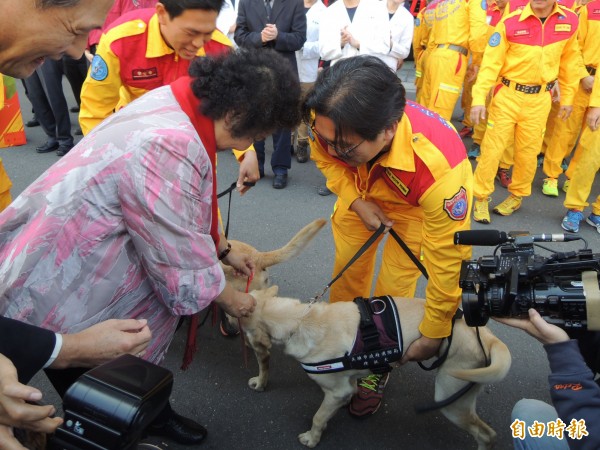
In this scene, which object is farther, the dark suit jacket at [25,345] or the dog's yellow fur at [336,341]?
the dog's yellow fur at [336,341]

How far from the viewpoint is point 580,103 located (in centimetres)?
519

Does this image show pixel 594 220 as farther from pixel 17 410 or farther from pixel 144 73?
pixel 17 410

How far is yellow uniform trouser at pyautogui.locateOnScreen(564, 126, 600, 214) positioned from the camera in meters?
4.47

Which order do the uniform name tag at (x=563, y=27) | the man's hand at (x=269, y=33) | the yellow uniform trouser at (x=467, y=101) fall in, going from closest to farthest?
the uniform name tag at (x=563, y=27) < the man's hand at (x=269, y=33) < the yellow uniform trouser at (x=467, y=101)

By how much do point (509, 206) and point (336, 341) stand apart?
341cm

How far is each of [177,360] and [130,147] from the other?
6.47 ft

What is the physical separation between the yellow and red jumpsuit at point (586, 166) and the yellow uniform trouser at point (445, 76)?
59.5 inches

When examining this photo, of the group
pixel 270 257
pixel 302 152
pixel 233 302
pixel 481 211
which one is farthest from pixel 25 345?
pixel 302 152

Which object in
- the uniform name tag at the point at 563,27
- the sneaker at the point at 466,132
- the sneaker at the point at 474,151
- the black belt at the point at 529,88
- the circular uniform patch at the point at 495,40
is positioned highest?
the uniform name tag at the point at 563,27

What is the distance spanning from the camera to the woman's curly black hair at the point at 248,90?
1.59m

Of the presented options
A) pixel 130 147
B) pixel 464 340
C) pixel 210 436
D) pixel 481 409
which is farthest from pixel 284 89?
pixel 481 409

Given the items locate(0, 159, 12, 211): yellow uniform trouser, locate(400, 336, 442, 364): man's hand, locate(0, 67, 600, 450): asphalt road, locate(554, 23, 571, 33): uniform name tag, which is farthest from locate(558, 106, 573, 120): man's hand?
locate(0, 159, 12, 211): yellow uniform trouser

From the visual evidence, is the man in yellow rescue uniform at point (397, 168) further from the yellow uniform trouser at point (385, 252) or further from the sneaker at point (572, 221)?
the sneaker at point (572, 221)

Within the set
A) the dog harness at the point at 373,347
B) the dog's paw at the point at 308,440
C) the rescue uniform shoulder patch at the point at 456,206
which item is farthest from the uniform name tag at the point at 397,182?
the dog's paw at the point at 308,440
